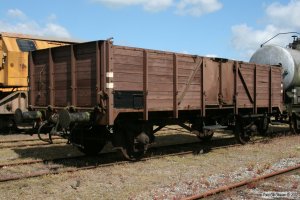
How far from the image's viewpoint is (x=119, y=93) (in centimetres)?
944

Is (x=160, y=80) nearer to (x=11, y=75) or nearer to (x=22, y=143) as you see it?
(x=22, y=143)

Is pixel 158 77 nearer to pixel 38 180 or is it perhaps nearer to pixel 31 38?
pixel 38 180

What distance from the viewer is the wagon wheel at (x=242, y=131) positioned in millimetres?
14008

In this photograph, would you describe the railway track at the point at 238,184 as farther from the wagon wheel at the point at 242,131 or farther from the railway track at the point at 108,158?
the wagon wheel at the point at 242,131

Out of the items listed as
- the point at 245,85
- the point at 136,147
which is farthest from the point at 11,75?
the point at 245,85

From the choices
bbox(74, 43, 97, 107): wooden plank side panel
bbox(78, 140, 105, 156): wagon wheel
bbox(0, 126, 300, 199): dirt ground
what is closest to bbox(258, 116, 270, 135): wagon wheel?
bbox(0, 126, 300, 199): dirt ground

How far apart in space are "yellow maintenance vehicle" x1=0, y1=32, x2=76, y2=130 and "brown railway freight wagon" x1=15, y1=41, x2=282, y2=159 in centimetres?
631

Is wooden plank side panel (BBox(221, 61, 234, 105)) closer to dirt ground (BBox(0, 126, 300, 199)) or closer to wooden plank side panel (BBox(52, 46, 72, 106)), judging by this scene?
dirt ground (BBox(0, 126, 300, 199))

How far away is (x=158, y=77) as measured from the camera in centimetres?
1046

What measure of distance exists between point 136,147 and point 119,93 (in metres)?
1.70

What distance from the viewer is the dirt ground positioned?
714cm

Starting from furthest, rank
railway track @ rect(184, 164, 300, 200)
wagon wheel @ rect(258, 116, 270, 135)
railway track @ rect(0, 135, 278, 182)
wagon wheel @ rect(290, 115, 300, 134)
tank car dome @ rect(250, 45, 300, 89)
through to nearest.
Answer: wagon wheel @ rect(290, 115, 300, 134) → tank car dome @ rect(250, 45, 300, 89) → wagon wheel @ rect(258, 116, 270, 135) → railway track @ rect(0, 135, 278, 182) → railway track @ rect(184, 164, 300, 200)

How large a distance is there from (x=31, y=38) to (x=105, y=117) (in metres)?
10.6

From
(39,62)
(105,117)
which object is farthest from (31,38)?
(105,117)
